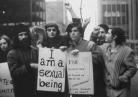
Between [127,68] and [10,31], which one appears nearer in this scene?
[127,68]

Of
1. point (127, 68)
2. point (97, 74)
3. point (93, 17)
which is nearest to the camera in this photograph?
point (127, 68)

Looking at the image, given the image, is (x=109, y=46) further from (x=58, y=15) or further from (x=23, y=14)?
(x=23, y=14)

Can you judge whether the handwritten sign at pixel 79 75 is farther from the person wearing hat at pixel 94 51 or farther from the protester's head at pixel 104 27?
the protester's head at pixel 104 27

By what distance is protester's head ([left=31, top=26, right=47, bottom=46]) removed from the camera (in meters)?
6.66

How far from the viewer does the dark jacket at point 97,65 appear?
245 inches

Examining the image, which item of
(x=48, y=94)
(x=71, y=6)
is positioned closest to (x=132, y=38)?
(x=71, y=6)

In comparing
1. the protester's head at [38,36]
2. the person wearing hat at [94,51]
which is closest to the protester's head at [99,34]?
the person wearing hat at [94,51]

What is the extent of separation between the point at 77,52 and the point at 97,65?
0.41 m

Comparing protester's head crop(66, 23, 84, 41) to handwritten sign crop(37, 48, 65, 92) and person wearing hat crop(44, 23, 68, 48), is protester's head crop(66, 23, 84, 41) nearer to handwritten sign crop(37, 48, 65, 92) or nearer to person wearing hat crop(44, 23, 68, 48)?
person wearing hat crop(44, 23, 68, 48)

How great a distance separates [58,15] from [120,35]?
1890 mm

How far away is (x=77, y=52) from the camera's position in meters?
6.27

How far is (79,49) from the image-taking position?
6.31 m

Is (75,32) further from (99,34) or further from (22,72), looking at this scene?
(22,72)

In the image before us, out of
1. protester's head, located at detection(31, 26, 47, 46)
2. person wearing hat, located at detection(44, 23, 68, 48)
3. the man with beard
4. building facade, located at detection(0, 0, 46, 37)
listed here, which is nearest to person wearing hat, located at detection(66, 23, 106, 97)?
person wearing hat, located at detection(44, 23, 68, 48)
